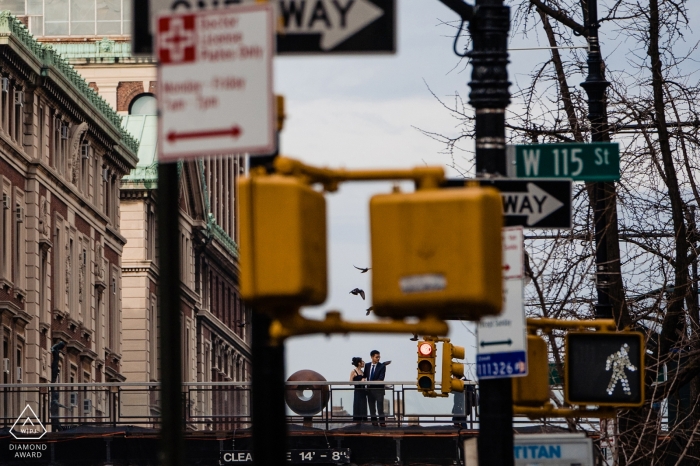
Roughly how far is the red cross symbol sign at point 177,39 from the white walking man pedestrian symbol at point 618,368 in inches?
221

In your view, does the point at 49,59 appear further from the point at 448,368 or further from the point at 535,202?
the point at 535,202

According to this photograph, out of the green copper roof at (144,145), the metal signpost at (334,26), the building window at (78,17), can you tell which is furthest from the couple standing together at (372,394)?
the building window at (78,17)

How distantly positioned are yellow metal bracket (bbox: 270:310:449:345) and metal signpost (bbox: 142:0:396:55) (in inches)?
51.1

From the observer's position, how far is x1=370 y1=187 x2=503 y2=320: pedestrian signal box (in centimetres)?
621

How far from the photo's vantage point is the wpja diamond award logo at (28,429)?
36.6 meters

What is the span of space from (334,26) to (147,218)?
221 feet

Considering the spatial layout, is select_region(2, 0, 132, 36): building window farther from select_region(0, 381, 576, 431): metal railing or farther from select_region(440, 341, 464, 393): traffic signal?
select_region(440, 341, 464, 393): traffic signal

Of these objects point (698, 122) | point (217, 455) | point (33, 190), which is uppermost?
point (33, 190)

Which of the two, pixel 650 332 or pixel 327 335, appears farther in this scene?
pixel 650 332

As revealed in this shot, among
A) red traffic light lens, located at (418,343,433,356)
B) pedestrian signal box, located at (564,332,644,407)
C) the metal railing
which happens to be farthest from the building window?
pedestrian signal box, located at (564,332,644,407)

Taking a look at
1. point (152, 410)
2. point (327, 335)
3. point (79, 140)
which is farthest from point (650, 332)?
point (79, 140)

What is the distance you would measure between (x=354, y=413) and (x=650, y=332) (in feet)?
49.5

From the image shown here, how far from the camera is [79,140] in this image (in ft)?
191

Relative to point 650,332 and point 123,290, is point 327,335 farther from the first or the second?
point 123,290
